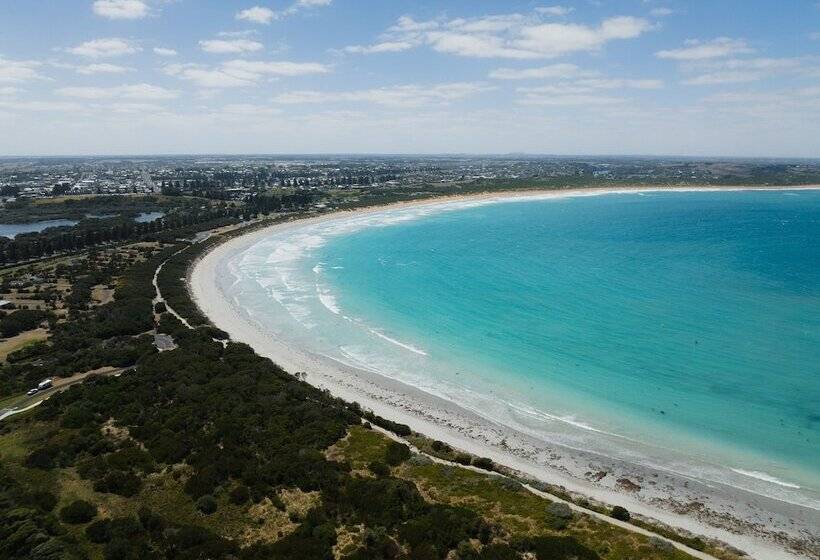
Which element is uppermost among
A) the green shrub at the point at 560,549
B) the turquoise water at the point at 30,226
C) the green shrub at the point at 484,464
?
the turquoise water at the point at 30,226

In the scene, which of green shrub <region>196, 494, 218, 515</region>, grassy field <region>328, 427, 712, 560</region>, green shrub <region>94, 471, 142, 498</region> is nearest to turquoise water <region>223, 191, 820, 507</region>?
grassy field <region>328, 427, 712, 560</region>

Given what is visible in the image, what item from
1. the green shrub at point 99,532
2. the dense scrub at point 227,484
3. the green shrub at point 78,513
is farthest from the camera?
the green shrub at point 78,513

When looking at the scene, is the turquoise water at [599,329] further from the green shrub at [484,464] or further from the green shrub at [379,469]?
the green shrub at [379,469]

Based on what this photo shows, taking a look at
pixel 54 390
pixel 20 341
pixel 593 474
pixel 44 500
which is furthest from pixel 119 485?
pixel 20 341

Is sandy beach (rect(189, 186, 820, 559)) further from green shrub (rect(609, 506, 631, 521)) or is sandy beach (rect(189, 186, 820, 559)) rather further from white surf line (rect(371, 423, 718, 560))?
white surf line (rect(371, 423, 718, 560))

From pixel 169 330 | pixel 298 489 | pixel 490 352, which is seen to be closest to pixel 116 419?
pixel 298 489

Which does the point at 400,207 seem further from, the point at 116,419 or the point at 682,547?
the point at 682,547

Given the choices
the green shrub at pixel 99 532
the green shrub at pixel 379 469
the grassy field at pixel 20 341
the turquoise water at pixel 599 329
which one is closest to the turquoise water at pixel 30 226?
the turquoise water at pixel 599 329

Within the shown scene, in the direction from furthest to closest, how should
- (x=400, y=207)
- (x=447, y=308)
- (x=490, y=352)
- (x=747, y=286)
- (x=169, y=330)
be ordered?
(x=400, y=207) → (x=747, y=286) → (x=447, y=308) → (x=169, y=330) → (x=490, y=352)
